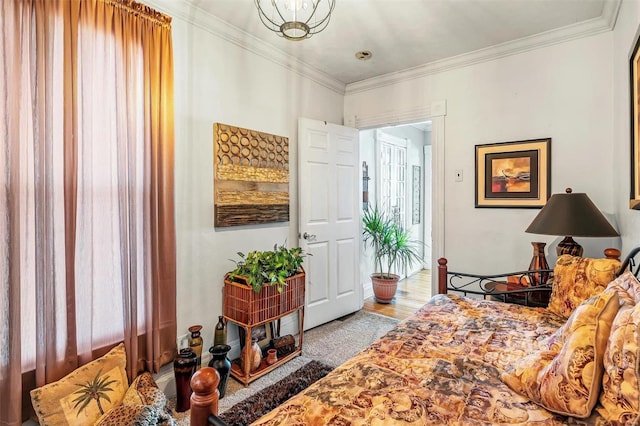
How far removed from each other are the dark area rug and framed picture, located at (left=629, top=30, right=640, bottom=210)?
2248mm

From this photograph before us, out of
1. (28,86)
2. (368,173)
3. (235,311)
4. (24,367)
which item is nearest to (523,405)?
(235,311)

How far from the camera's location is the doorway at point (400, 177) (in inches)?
179

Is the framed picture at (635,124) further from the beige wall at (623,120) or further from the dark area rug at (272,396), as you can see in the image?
the dark area rug at (272,396)

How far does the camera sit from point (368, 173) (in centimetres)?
458

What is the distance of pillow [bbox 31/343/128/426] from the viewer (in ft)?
5.22

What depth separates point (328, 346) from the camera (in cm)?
295

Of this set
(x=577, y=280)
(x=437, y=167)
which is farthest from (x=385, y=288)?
(x=577, y=280)

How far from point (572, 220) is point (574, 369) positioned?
142cm

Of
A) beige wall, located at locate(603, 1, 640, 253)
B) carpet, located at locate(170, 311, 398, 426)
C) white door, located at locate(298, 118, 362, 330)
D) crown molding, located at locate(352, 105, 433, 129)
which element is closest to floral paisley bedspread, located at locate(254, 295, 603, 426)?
beige wall, located at locate(603, 1, 640, 253)

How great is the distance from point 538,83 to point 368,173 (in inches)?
87.5

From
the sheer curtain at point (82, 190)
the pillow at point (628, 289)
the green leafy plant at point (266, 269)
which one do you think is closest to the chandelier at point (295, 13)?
the sheer curtain at point (82, 190)

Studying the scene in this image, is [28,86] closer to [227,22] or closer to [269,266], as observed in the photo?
[227,22]

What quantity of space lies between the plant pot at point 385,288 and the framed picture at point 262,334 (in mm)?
Answer: 1825

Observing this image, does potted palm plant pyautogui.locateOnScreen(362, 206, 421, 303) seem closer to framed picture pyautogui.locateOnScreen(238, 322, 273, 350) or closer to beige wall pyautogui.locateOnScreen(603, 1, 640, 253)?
framed picture pyautogui.locateOnScreen(238, 322, 273, 350)
